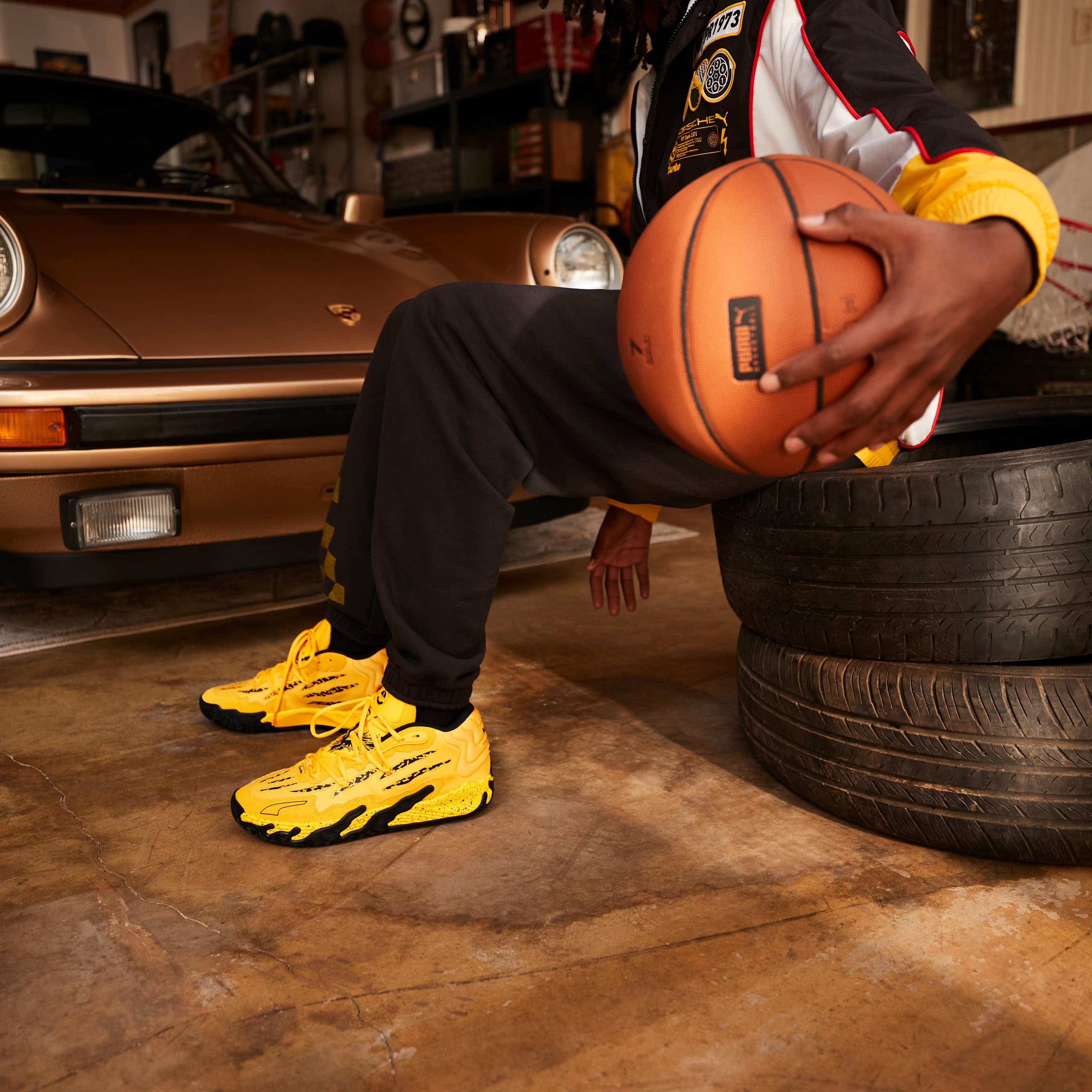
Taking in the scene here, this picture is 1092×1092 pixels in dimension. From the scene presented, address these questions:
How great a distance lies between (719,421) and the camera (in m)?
0.94

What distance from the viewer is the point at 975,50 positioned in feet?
13.5

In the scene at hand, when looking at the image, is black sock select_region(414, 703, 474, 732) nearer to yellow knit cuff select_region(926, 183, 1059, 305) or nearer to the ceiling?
yellow knit cuff select_region(926, 183, 1059, 305)

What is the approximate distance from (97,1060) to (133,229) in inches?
65.6

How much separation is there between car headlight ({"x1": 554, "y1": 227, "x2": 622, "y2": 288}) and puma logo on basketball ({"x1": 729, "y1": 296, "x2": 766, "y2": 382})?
1400mm

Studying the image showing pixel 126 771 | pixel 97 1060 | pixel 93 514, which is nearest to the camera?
pixel 97 1060

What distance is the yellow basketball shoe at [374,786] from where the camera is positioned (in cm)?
121

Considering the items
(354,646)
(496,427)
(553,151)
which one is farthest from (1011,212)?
(553,151)

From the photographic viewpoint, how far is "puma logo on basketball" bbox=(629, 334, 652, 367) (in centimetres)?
98

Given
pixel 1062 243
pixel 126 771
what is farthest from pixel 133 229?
pixel 1062 243

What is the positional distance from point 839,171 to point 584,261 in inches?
55.2

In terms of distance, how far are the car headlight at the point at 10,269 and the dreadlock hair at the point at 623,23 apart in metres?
0.98

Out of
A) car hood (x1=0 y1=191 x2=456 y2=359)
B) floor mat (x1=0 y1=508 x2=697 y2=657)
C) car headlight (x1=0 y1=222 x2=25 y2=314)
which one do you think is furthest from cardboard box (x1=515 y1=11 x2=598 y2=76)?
car headlight (x1=0 y1=222 x2=25 y2=314)

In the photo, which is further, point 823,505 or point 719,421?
point 823,505

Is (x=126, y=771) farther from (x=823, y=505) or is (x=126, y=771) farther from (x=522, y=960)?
(x=823, y=505)
